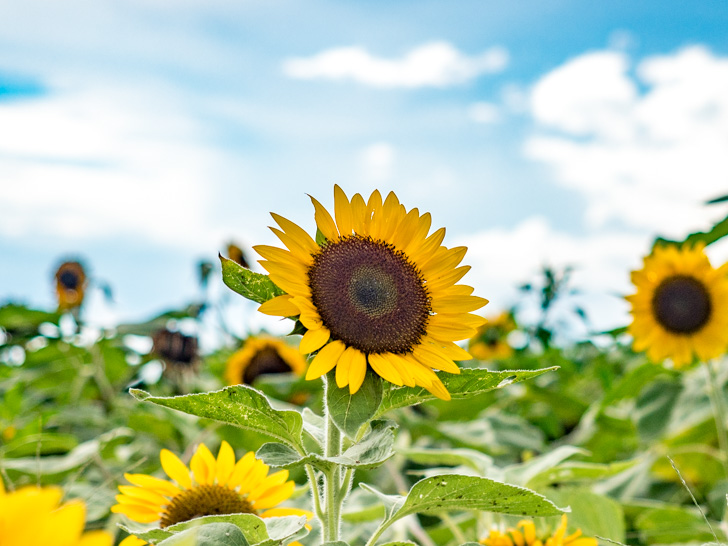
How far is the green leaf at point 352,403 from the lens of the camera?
2.09ft

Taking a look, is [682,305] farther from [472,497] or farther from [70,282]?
[70,282]

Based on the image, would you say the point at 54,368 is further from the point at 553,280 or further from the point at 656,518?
the point at 656,518

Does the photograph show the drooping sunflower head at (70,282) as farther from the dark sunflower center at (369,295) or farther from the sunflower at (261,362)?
the dark sunflower center at (369,295)

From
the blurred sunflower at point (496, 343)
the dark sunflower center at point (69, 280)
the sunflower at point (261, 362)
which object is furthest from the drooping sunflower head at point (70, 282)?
the blurred sunflower at point (496, 343)

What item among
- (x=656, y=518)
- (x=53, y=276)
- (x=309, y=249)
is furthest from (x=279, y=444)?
(x=53, y=276)

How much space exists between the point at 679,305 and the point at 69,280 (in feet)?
7.55

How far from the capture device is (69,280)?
3.02 metres

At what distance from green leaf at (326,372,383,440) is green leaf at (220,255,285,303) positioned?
0.32 feet

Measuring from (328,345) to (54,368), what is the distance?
202 cm

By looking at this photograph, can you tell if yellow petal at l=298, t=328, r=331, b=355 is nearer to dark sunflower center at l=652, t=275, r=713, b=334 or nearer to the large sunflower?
the large sunflower

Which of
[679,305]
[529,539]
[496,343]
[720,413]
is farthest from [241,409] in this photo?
[496,343]

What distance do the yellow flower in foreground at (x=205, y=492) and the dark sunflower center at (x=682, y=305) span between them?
4.54ft

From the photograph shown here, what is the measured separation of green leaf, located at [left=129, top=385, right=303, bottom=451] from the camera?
0.60m

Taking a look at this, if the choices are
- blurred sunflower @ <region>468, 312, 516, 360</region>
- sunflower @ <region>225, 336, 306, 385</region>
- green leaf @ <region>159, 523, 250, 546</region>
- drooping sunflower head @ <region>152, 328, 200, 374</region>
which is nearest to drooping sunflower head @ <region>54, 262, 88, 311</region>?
drooping sunflower head @ <region>152, 328, 200, 374</region>
